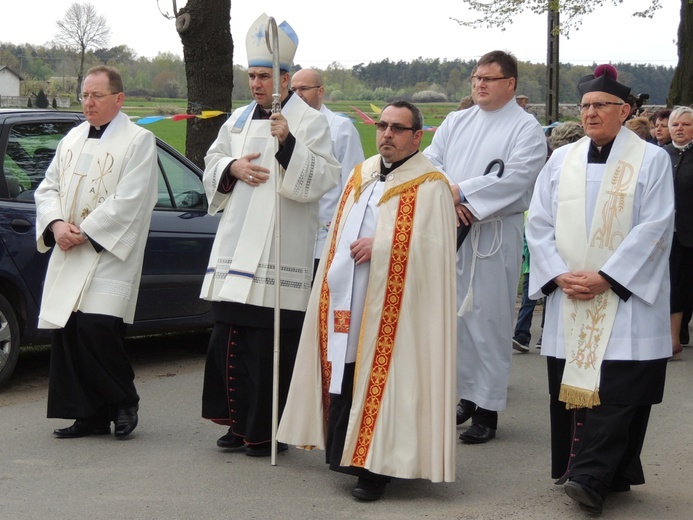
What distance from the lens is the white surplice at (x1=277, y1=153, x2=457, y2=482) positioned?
5289 mm

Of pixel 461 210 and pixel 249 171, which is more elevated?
pixel 249 171

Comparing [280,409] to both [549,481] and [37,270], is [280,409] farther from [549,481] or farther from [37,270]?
[37,270]

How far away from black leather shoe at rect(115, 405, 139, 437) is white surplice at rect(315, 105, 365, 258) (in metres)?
1.72

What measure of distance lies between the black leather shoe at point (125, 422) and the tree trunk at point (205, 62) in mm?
5909

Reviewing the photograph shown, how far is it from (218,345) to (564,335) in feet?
6.21

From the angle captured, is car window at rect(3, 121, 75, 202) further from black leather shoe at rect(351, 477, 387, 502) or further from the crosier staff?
black leather shoe at rect(351, 477, 387, 502)

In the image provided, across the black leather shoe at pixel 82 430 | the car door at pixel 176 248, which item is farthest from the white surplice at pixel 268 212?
the car door at pixel 176 248

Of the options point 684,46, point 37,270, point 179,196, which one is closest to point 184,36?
point 179,196

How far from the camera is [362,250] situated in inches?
215

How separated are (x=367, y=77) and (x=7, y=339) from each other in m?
15.7

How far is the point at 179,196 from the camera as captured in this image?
858cm

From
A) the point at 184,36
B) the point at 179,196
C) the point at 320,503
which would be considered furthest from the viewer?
the point at 184,36

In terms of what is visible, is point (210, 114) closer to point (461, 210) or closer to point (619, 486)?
point (461, 210)

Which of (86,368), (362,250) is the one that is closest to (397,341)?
(362,250)
